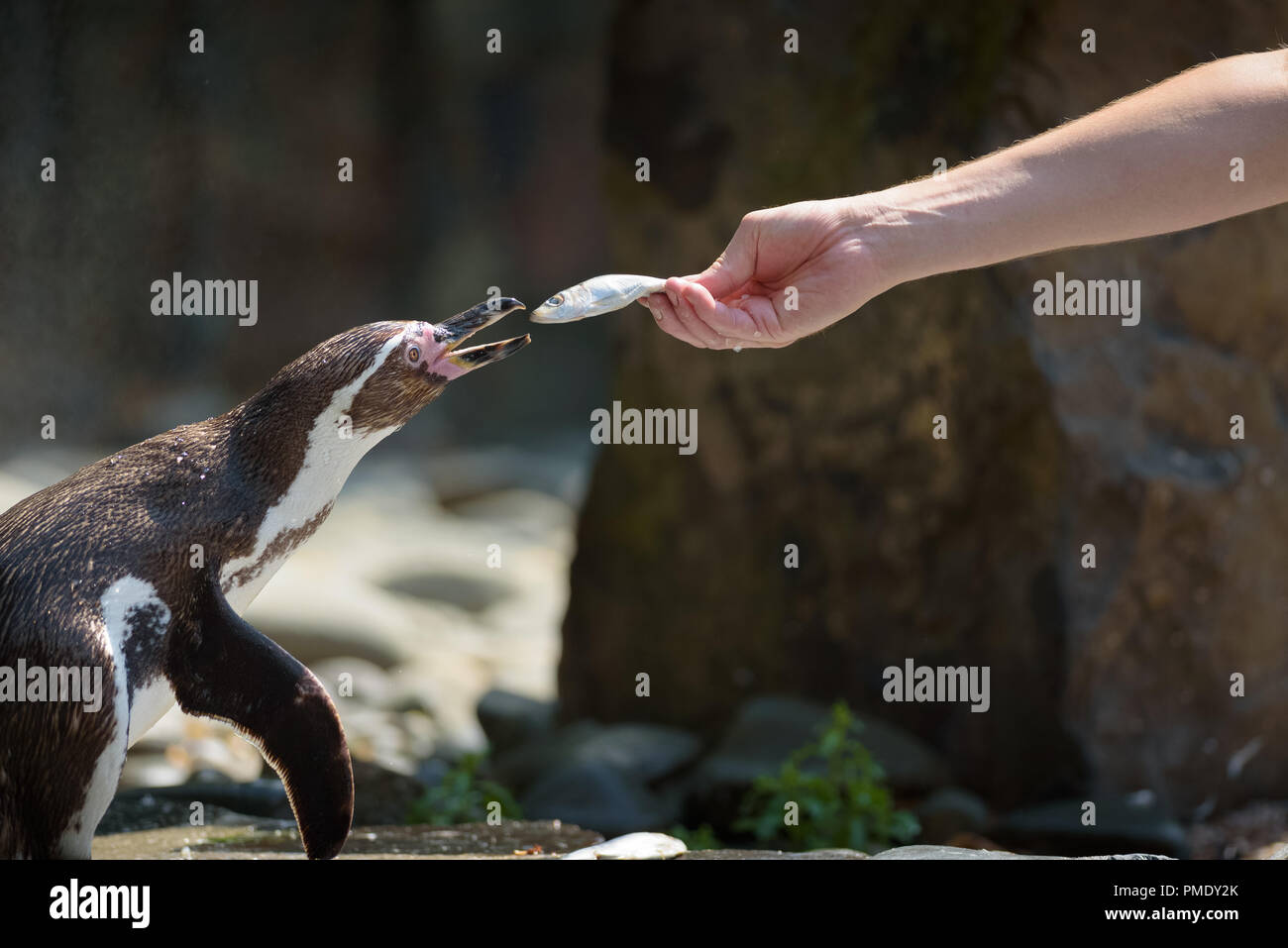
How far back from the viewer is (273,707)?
2.48m

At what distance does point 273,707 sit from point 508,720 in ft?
11.4

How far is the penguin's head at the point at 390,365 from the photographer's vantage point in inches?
104

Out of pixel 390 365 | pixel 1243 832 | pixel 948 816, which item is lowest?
pixel 1243 832

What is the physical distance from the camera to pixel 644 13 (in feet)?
18.9

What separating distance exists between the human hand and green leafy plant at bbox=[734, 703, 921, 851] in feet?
6.23

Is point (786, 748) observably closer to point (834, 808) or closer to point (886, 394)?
point (834, 808)

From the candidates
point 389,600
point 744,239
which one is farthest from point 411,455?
point 744,239

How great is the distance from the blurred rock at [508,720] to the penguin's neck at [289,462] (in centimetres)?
329

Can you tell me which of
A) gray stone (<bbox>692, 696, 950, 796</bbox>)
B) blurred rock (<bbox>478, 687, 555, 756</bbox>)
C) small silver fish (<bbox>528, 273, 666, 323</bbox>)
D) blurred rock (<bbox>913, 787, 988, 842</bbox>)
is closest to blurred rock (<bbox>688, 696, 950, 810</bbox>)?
gray stone (<bbox>692, 696, 950, 796</bbox>)

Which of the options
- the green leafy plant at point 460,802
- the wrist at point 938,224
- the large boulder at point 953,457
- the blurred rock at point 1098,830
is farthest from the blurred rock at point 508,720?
the wrist at point 938,224

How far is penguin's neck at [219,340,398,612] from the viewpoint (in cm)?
263

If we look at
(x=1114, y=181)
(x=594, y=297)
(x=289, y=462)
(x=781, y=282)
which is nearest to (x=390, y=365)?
(x=289, y=462)

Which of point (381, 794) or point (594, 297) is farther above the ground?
point (594, 297)

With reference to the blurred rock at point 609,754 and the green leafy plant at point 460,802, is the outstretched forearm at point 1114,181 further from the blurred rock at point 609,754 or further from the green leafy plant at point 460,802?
the blurred rock at point 609,754
